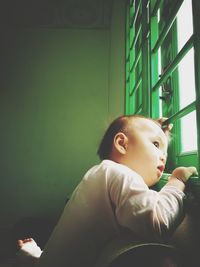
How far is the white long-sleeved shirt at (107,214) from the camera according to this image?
47 centimetres

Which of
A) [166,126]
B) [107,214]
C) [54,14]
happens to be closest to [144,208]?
[107,214]

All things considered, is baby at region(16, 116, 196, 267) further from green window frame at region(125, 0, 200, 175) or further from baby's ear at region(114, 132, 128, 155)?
green window frame at region(125, 0, 200, 175)

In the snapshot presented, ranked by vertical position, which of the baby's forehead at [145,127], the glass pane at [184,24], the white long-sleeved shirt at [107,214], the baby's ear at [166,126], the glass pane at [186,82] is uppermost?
the glass pane at [184,24]

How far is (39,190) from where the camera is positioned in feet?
8.68

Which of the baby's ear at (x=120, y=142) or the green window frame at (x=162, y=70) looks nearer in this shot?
the baby's ear at (x=120, y=142)

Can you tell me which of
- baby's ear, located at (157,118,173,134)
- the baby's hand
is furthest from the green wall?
the baby's hand

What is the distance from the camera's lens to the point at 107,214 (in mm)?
542

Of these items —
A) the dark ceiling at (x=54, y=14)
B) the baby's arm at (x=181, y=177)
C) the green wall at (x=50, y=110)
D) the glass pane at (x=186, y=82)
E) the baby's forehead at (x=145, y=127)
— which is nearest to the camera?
the baby's arm at (x=181, y=177)

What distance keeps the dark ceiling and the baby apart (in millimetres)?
2435

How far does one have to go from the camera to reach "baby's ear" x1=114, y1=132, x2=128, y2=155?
690 mm

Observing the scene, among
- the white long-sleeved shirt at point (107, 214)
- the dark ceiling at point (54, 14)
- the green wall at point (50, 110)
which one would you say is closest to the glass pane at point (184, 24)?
the white long-sleeved shirt at point (107, 214)

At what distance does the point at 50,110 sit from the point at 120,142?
85.1 inches

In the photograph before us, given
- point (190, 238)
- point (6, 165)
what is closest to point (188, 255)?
point (190, 238)

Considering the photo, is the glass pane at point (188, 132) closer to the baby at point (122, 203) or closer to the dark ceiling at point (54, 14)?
the baby at point (122, 203)
